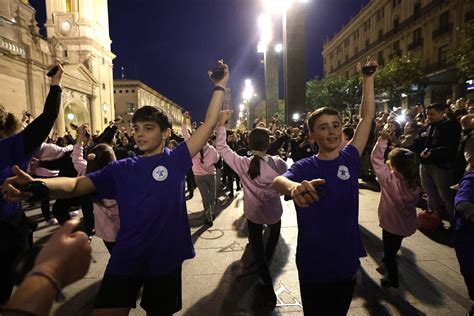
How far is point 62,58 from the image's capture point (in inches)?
1693

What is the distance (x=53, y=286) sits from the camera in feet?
3.20

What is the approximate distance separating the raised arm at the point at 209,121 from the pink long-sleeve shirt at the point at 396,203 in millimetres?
2033

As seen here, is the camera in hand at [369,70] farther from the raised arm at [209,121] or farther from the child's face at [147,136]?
the child's face at [147,136]

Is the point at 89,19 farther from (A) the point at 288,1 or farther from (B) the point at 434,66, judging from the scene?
(B) the point at 434,66

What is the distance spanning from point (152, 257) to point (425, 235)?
523 centimetres

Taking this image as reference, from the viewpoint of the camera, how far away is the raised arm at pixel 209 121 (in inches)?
102

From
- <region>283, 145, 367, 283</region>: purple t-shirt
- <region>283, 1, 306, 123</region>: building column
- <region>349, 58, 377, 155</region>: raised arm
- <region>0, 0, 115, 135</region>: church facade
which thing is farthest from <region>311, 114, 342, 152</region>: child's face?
<region>0, 0, 115, 135</region>: church facade

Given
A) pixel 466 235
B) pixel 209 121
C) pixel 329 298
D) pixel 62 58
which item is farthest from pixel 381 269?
pixel 62 58

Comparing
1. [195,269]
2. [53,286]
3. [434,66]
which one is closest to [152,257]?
[53,286]

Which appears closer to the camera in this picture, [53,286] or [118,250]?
[53,286]

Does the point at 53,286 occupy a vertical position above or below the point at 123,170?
below

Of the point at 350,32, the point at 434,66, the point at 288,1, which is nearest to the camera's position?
the point at 288,1

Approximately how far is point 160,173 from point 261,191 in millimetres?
1892

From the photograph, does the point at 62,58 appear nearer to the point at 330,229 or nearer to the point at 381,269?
the point at 381,269
